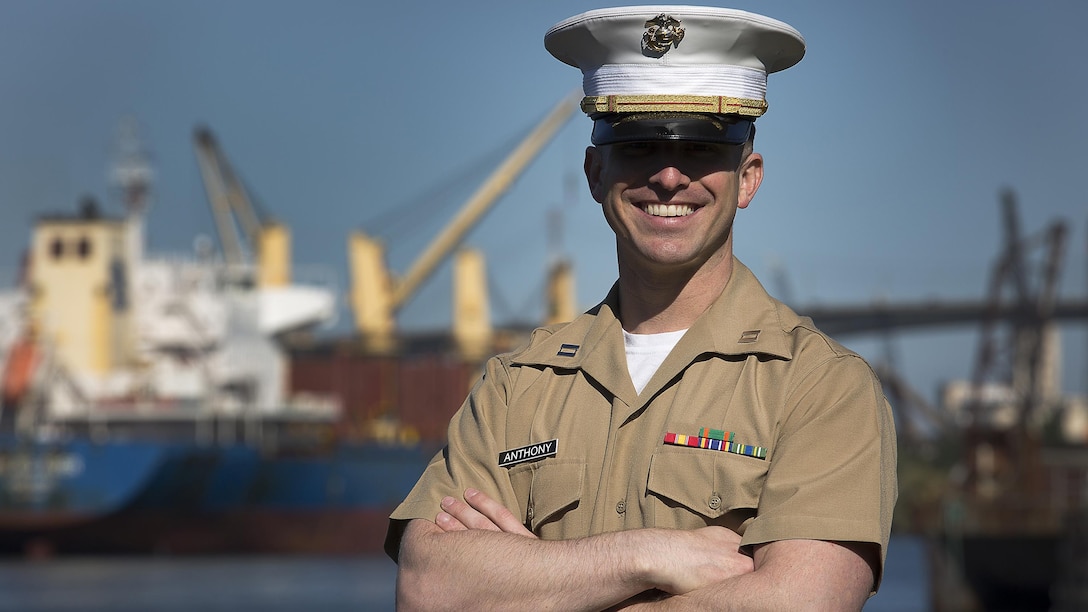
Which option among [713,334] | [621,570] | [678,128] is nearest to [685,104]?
[678,128]

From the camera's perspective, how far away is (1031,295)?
48.8m

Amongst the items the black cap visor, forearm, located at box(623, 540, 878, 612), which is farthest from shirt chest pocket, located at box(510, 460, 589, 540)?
the black cap visor

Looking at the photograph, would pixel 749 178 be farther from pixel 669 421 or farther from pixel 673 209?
pixel 669 421

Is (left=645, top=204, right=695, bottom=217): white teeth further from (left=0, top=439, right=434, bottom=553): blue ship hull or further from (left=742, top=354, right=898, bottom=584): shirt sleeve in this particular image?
(left=0, top=439, right=434, bottom=553): blue ship hull

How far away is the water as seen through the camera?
26312 mm

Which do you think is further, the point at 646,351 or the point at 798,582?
the point at 646,351

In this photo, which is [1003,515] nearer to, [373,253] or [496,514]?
[496,514]

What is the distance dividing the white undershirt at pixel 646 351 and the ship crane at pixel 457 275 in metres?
52.5

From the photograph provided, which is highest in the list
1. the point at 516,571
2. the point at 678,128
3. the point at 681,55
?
the point at 681,55

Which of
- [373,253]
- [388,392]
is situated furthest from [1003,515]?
[373,253]

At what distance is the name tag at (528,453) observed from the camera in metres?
2.61

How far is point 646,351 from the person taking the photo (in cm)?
266

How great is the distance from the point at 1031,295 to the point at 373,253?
2092cm

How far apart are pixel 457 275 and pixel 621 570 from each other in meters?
56.1
